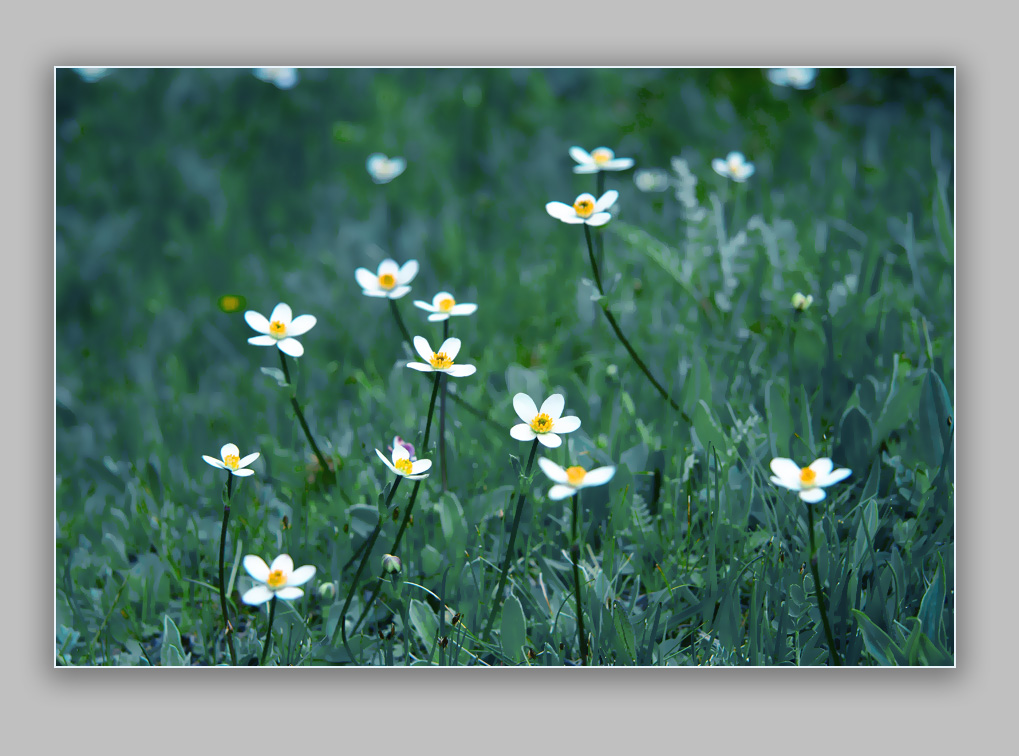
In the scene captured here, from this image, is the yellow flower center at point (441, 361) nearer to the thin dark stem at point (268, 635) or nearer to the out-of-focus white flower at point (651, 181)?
the thin dark stem at point (268, 635)

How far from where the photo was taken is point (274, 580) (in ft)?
4.38

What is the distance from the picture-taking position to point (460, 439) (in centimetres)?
176

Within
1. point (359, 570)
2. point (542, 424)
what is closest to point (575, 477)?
point (542, 424)

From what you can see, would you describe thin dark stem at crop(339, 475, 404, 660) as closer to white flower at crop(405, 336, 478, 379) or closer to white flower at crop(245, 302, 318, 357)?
white flower at crop(405, 336, 478, 379)

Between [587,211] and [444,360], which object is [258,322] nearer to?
[444,360]

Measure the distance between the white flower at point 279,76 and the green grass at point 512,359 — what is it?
11cm

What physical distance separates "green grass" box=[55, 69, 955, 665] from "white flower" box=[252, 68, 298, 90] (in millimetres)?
110

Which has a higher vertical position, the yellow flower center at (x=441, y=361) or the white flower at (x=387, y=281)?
the white flower at (x=387, y=281)

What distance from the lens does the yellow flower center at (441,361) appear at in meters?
1.39

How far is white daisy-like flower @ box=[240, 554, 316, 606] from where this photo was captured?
4.32ft

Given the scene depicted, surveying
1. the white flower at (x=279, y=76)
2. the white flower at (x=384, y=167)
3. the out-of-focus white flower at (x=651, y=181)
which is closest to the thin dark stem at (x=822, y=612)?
the out-of-focus white flower at (x=651, y=181)

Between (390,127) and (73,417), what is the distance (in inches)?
54.0
